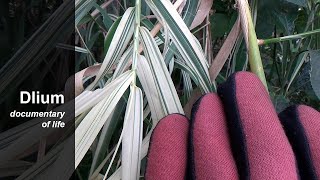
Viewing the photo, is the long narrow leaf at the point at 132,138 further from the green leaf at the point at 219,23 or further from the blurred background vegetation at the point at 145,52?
the green leaf at the point at 219,23

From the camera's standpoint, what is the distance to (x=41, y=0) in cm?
95

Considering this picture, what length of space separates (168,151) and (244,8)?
0.73 feet

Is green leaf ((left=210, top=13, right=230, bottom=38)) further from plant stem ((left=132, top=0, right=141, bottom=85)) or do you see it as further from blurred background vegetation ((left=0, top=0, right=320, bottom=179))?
plant stem ((left=132, top=0, right=141, bottom=85))

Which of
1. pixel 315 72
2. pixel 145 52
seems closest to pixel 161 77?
pixel 145 52

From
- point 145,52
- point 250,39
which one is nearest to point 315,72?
point 250,39

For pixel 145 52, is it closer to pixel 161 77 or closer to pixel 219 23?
pixel 161 77

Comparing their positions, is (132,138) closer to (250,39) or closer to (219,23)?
(250,39)

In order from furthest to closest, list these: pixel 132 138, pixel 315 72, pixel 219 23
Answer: pixel 219 23, pixel 315 72, pixel 132 138

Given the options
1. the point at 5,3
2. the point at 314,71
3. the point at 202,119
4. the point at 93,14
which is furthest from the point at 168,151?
the point at 5,3

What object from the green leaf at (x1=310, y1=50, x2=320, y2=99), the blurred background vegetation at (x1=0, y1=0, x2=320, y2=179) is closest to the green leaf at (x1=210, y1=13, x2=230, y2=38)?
the blurred background vegetation at (x1=0, y1=0, x2=320, y2=179)

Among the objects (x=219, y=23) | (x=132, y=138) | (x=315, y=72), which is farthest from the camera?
(x=219, y=23)

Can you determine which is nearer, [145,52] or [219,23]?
[145,52]

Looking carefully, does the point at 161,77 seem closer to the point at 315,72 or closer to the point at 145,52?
the point at 145,52

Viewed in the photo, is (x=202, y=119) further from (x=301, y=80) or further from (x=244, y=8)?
(x=301, y=80)
